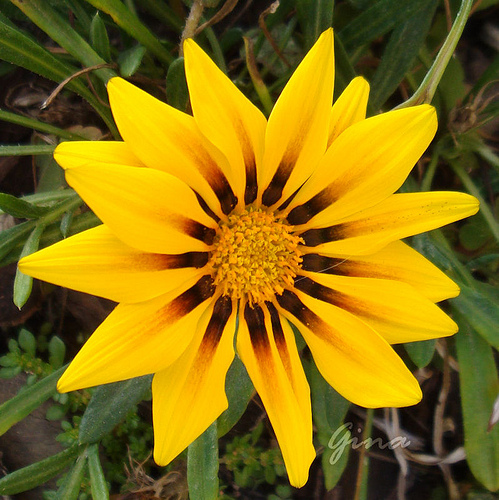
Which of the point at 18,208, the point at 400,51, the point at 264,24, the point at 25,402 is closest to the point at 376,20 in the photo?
the point at 400,51

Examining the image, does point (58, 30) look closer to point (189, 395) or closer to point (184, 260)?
point (184, 260)

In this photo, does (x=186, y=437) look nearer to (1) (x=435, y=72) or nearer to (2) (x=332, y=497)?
(1) (x=435, y=72)

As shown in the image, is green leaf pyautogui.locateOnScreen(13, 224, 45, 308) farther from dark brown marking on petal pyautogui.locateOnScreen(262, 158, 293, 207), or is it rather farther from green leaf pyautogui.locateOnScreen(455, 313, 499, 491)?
green leaf pyautogui.locateOnScreen(455, 313, 499, 491)

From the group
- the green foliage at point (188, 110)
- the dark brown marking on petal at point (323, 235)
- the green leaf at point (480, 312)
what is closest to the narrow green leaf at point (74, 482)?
the green foliage at point (188, 110)

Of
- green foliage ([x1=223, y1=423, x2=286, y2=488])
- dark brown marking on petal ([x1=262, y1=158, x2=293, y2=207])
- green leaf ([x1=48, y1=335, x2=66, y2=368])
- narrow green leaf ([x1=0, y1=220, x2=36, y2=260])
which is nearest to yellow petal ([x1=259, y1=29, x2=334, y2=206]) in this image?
dark brown marking on petal ([x1=262, y1=158, x2=293, y2=207])

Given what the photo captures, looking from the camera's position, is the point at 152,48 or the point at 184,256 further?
the point at 152,48

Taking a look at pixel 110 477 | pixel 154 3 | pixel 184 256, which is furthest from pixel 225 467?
pixel 154 3
